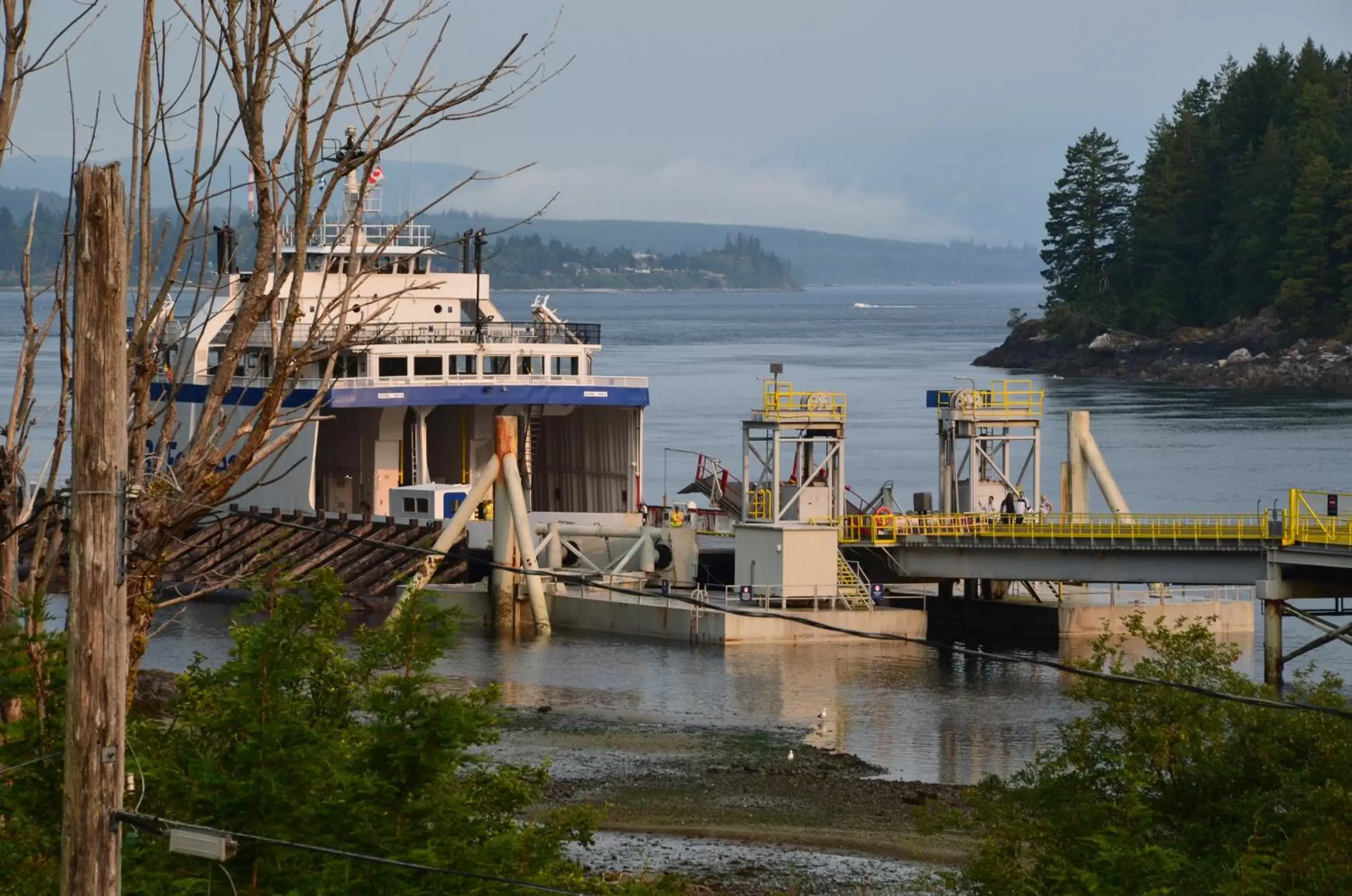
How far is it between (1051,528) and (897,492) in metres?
32.8

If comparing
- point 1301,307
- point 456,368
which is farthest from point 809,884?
point 1301,307

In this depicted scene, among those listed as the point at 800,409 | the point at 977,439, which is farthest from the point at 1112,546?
the point at 800,409

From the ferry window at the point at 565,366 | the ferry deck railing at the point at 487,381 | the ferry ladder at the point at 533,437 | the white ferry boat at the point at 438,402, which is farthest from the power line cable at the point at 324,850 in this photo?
the ferry window at the point at 565,366

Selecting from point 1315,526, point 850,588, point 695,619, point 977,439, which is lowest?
point 695,619

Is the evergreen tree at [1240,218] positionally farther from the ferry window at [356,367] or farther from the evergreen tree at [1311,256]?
the ferry window at [356,367]

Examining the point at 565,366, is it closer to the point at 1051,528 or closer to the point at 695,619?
the point at 695,619

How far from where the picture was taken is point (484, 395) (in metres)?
47.8

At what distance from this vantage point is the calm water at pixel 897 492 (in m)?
33.5

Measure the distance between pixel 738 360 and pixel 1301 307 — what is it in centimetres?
4701

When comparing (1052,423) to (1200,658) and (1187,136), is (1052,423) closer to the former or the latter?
(1187,136)

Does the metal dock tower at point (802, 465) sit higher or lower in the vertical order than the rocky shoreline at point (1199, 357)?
lower

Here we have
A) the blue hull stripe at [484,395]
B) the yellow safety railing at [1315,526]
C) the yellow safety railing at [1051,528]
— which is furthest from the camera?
the blue hull stripe at [484,395]

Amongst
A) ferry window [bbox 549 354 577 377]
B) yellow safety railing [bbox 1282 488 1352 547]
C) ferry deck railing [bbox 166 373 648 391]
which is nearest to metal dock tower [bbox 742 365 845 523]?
ferry deck railing [bbox 166 373 648 391]

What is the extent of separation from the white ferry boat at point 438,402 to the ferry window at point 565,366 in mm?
40
